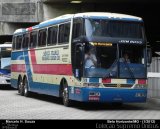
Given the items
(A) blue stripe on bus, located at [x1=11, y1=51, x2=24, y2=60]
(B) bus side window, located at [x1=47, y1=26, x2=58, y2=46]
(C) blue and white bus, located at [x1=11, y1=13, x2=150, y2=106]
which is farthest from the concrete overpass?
(C) blue and white bus, located at [x1=11, y1=13, x2=150, y2=106]

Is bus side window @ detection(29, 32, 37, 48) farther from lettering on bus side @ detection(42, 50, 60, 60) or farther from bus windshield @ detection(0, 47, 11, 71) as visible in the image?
bus windshield @ detection(0, 47, 11, 71)

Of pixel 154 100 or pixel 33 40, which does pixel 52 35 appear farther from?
pixel 154 100

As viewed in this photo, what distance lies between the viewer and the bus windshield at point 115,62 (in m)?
18.6

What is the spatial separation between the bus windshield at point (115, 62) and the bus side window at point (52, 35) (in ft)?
11.2

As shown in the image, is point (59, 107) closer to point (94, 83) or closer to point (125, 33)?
point (94, 83)

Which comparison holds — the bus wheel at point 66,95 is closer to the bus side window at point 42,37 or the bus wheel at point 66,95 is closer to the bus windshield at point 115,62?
the bus windshield at point 115,62

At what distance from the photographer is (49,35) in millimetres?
22625

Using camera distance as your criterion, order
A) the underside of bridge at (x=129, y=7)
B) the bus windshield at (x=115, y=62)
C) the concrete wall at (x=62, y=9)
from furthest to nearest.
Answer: the concrete wall at (x=62, y=9) → the underside of bridge at (x=129, y=7) → the bus windshield at (x=115, y=62)

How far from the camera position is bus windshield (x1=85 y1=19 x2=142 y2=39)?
62.0 ft

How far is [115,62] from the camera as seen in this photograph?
61.8 feet

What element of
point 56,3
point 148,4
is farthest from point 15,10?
point 148,4

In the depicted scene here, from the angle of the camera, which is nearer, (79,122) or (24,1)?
(79,122)

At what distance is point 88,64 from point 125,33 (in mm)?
1755

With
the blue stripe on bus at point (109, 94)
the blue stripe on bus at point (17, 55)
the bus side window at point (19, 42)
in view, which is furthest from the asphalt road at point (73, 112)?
the bus side window at point (19, 42)
